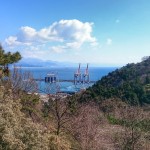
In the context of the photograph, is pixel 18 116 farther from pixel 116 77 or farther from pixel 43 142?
pixel 116 77

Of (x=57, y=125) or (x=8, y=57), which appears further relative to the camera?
(x=57, y=125)

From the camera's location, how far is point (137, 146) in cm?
2203

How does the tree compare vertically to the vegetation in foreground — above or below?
above

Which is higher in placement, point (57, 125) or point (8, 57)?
point (8, 57)

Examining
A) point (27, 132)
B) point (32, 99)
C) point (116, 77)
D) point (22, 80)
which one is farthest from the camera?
point (116, 77)

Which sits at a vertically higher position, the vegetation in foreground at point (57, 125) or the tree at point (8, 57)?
the tree at point (8, 57)

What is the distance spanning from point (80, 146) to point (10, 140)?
10994 mm

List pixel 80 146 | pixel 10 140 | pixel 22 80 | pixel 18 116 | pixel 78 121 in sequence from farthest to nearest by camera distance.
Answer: pixel 22 80, pixel 78 121, pixel 80 146, pixel 18 116, pixel 10 140

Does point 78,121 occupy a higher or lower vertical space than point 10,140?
lower

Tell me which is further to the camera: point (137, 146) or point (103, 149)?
point (103, 149)

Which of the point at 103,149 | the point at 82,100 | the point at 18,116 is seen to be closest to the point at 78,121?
the point at 103,149

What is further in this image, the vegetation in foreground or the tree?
the tree

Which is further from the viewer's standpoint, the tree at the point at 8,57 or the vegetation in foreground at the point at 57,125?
the tree at the point at 8,57

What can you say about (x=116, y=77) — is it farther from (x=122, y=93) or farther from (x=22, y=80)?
(x=22, y=80)
